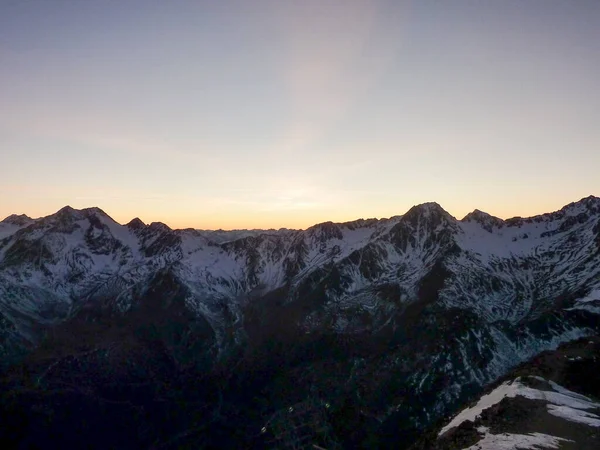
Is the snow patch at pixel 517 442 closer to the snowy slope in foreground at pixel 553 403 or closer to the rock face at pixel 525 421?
the rock face at pixel 525 421

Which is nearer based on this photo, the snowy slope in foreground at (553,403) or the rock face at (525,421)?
the rock face at (525,421)

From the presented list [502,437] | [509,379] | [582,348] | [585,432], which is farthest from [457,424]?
[582,348]

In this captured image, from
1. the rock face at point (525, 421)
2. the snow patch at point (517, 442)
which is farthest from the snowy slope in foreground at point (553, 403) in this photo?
the snow patch at point (517, 442)

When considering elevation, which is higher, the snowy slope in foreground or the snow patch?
the snow patch

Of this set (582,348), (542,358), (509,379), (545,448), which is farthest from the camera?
(582,348)

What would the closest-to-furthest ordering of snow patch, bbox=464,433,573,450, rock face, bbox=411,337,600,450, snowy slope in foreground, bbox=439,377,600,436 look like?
1. snow patch, bbox=464,433,573,450
2. rock face, bbox=411,337,600,450
3. snowy slope in foreground, bbox=439,377,600,436

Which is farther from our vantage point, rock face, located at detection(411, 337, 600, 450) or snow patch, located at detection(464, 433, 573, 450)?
rock face, located at detection(411, 337, 600, 450)

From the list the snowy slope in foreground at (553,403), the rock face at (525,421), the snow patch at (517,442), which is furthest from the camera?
the snowy slope in foreground at (553,403)

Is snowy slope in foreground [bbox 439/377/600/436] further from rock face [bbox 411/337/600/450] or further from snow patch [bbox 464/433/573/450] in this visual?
snow patch [bbox 464/433/573/450]

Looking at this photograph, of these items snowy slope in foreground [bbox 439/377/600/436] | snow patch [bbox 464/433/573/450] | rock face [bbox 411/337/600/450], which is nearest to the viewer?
snow patch [bbox 464/433/573/450]

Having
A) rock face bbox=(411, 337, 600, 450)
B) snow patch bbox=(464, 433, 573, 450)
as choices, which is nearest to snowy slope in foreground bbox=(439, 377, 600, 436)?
rock face bbox=(411, 337, 600, 450)

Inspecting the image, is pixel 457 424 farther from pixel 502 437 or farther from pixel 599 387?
pixel 599 387
